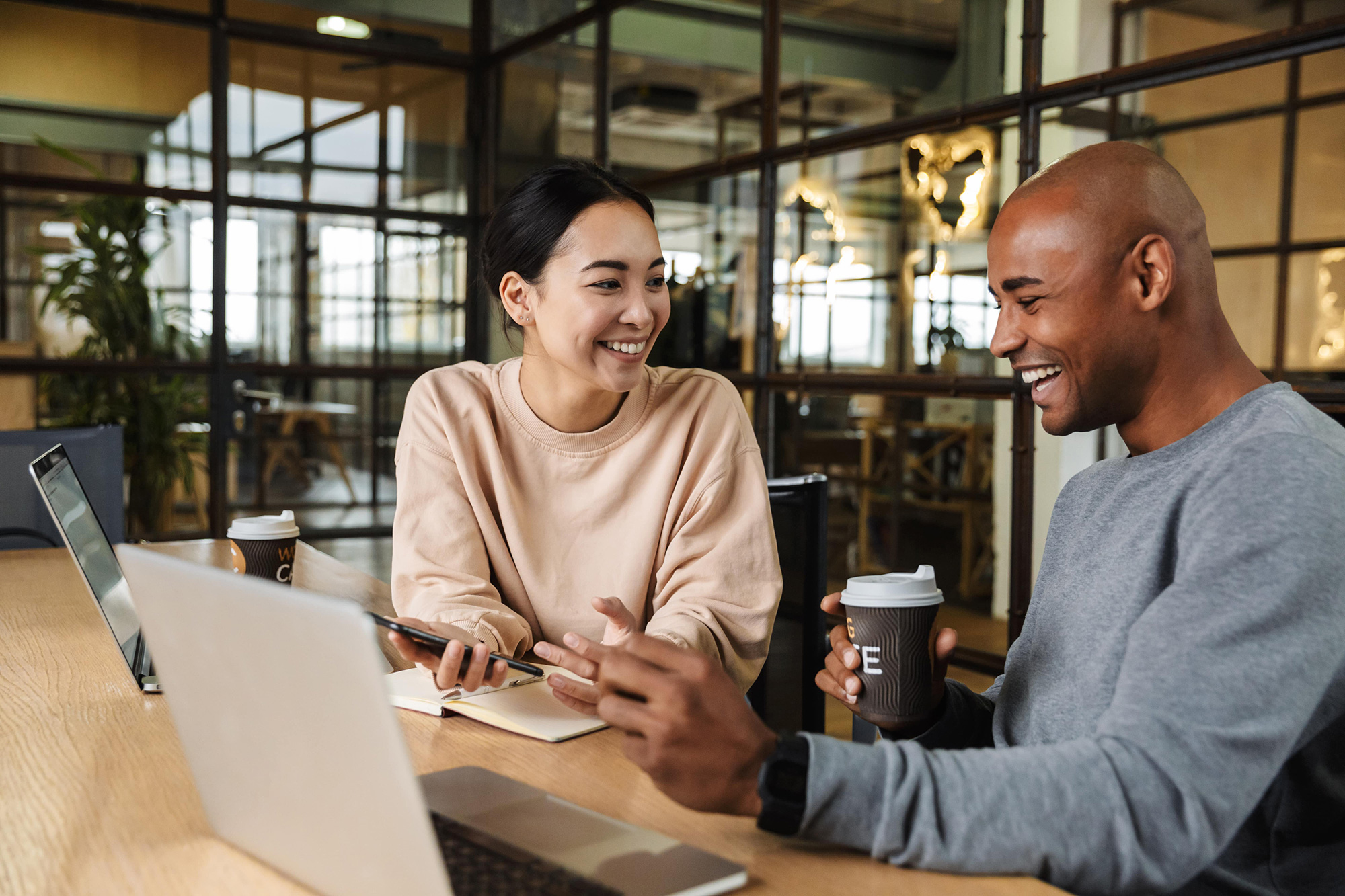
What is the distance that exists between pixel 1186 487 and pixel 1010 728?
32 cm

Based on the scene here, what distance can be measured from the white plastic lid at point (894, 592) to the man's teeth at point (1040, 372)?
283mm

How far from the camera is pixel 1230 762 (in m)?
Result: 0.74

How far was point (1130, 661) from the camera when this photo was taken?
798mm

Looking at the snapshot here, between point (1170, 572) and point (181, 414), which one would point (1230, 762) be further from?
point (181, 414)

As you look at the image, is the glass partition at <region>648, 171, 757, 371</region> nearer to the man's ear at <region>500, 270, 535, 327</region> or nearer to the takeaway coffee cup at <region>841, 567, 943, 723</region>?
the man's ear at <region>500, 270, 535, 327</region>

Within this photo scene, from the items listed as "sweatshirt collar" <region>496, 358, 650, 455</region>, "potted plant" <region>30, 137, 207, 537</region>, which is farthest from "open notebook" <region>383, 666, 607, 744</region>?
"potted plant" <region>30, 137, 207, 537</region>

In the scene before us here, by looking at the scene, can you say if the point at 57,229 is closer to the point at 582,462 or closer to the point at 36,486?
the point at 36,486

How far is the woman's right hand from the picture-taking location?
103 cm

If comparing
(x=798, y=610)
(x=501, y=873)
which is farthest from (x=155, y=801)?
(x=798, y=610)

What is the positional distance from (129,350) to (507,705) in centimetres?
369

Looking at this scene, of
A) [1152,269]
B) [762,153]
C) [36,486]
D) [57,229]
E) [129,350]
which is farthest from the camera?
[129,350]

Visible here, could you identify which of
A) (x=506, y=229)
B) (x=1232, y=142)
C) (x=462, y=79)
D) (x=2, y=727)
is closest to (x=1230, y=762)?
(x=2, y=727)

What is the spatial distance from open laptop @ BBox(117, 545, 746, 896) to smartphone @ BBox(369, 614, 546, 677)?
0.15m

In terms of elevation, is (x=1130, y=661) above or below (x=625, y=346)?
below
